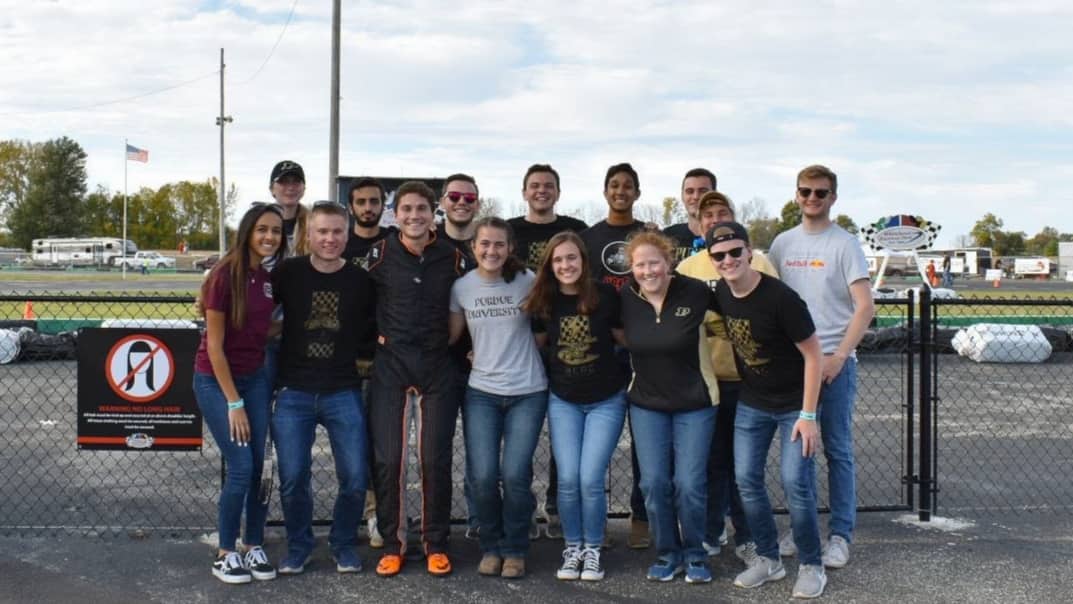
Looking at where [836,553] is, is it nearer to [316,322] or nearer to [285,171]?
[316,322]

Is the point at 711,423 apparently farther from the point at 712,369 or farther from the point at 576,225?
the point at 576,225

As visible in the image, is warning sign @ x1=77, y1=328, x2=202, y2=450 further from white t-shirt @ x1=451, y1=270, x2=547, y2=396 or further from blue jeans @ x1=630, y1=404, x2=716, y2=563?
blue jeans @ x1=630, y1=404, x2=716, y2=563

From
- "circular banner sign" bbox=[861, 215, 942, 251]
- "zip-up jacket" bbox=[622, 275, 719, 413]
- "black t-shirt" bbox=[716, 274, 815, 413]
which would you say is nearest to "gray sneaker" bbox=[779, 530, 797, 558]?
"black t-shirt" bbox=[716, 274, 815, 413]

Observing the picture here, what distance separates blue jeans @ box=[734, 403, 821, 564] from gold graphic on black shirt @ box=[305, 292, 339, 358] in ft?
6.74

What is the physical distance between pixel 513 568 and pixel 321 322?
5.08 ft

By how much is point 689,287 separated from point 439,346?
1.27m

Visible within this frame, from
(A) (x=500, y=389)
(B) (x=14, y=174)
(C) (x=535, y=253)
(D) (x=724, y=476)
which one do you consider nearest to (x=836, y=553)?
(D) (x=724, y=476)

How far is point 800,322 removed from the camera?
4.09 meters

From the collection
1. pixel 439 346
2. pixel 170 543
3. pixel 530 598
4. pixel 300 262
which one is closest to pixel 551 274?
pixel 439 346

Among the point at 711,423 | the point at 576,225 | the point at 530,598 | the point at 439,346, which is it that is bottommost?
the point at 530,598

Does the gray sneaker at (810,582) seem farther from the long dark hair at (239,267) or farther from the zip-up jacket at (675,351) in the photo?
the long dark hair at (239,267)

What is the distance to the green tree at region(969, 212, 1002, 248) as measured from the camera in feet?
320

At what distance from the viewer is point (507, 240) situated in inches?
176

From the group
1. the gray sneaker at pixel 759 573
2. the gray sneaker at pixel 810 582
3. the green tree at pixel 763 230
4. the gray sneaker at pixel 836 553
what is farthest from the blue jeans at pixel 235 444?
the green tree at pixel 763 230
